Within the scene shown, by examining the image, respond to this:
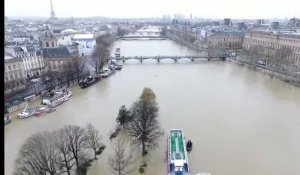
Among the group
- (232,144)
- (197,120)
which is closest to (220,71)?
(197,120)

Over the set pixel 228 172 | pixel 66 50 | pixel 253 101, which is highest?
pixel 66 50

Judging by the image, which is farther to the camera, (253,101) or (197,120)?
(253,101)

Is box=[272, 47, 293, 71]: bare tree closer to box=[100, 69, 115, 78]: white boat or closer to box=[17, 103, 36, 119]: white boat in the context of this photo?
box=[100, 69, 115, 78]: white boat

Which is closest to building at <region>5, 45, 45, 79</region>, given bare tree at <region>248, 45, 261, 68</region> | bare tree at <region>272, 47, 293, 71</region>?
bare tree at <region>248, 45, 261, 68</region>

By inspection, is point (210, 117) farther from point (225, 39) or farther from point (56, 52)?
point (225, 39)

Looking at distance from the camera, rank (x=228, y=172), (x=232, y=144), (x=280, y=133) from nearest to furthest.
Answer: (x=228, y=172) → (x=232, y=144) → (x=280, y=133)

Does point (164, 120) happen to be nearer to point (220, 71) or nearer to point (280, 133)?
Answer: point (280, 133)

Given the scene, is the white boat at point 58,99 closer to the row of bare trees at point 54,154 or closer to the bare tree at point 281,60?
the row of bare trees at point 54,154
